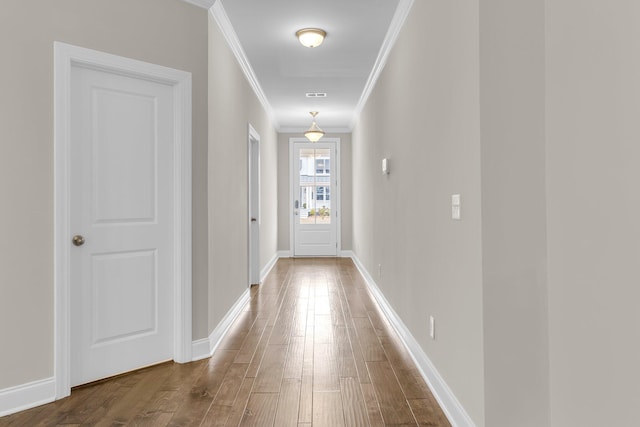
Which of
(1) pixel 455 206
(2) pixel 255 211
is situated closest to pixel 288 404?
(1) pixel 455 206

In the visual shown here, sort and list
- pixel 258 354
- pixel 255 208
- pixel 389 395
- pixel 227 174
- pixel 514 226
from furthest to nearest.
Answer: pixel 255 208
pixel 227 174
pixel 258 354
pixel 389 395
pixel 514 226

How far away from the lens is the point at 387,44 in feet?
13.5

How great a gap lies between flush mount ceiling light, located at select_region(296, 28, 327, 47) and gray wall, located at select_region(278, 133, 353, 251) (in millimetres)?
4970

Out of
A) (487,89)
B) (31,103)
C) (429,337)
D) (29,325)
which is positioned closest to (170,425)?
(29,325)

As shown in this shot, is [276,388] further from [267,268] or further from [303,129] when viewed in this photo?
[303,129]

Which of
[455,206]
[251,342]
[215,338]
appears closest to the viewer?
[455,206]

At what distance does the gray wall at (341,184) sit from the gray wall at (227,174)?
10.0 ft

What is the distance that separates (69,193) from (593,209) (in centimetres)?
Answer: 258

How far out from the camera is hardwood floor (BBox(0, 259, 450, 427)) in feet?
7.38

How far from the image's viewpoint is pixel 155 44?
2.94 m

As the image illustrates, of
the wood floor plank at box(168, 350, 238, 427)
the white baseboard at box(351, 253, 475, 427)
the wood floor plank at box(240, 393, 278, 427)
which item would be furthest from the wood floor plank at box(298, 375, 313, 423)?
the white baseboard at box(351, 253, 475, 427)

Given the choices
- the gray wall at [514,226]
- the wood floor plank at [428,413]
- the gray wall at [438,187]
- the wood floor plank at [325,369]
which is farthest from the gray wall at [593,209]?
the wood floor plank at [325,369]

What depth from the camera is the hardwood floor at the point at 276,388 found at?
2.25 meters

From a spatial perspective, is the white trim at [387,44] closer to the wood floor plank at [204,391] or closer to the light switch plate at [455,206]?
the light switch plate at [455,206]
